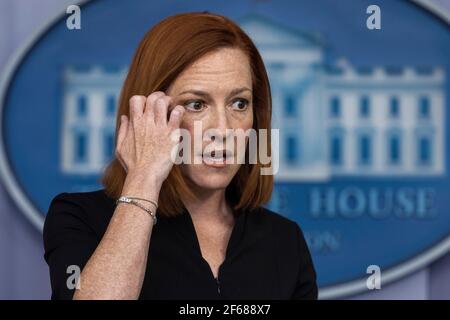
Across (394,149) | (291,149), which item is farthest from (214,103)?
(394,149)

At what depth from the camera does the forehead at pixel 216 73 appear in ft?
3.47

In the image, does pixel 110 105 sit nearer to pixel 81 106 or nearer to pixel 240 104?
pixel 81 106

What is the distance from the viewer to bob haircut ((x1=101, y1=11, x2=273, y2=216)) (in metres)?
1.05

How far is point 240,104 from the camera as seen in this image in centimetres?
111

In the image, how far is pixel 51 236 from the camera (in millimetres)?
1016

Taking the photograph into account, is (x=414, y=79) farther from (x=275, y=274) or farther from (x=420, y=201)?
(x=275, y=274)

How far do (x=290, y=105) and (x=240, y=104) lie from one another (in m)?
0.84

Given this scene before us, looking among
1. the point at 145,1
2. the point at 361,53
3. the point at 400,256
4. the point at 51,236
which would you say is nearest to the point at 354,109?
the point at 361,53

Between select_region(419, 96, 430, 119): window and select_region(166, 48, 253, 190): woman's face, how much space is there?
3.15ft

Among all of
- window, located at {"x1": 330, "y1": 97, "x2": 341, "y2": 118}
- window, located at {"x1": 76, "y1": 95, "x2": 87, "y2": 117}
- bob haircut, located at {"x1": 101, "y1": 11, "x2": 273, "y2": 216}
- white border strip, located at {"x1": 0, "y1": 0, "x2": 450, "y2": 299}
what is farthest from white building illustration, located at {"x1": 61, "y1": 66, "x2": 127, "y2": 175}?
bob haircut, located at {"x1": 101, "y1": 11, "x2": 273, "y2": 216}

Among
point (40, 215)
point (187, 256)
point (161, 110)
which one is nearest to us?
point (161, 110)

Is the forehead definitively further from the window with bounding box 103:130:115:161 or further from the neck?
the window with bounding box 103:130:115:161

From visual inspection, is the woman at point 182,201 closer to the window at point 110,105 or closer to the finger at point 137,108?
the finger at point 137,108

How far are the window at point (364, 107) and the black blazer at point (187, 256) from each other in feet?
2.58
